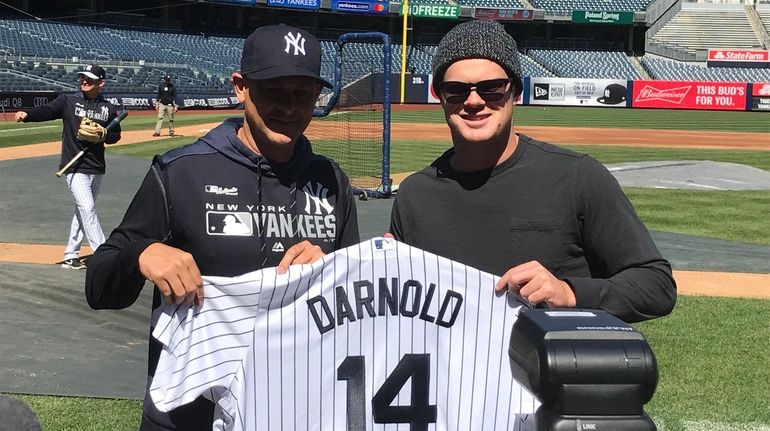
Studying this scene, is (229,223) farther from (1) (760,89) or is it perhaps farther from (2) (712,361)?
(1) (760,89)

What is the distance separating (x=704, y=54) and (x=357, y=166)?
4877 cm

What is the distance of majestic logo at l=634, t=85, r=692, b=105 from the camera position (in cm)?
4916

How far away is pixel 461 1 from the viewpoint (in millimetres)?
60156

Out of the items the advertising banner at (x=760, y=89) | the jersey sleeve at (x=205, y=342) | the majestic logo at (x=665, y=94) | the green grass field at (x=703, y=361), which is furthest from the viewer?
the majestic logo at (x=665, y=94)

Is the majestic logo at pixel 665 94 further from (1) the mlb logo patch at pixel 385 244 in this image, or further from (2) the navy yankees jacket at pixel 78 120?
(1) the mlb logo patch at pixel 385 244

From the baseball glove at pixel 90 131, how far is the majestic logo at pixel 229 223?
6.29m

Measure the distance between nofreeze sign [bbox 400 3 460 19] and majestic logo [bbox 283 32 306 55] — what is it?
53.5m

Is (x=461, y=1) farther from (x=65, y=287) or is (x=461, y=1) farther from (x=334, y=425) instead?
(x=334, y=425)

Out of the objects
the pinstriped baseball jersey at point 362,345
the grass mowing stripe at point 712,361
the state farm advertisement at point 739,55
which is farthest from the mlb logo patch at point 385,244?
the state farm advertisement at point 739,55

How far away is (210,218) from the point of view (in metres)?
2.29

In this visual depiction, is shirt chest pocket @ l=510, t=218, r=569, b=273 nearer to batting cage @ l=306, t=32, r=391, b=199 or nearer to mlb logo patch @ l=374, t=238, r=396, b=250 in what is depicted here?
mlb logo patch @ l=374, t=238, r=396, b=250

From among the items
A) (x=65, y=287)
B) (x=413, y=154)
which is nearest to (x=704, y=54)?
(x=413, y=154)

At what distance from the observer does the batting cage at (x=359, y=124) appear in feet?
43.4

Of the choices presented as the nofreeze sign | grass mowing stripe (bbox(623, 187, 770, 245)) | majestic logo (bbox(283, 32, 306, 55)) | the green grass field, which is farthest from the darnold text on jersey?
the nofreeze sign
